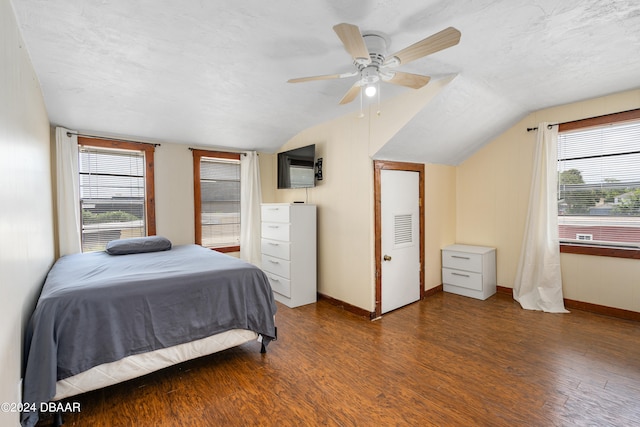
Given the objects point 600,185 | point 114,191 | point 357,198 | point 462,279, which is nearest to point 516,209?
point 600,185

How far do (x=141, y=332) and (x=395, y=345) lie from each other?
6.80ft

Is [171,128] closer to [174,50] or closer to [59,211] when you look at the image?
[59,211]

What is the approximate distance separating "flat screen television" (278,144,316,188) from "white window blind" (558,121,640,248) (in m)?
3.12

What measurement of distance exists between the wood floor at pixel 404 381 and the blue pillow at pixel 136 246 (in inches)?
63.1

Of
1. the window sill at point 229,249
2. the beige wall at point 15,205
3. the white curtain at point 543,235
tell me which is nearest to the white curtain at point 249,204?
the window sill at point 229,249

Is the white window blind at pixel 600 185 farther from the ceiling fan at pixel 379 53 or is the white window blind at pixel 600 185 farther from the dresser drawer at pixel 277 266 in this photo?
the dresser drawer at pixel 277 266

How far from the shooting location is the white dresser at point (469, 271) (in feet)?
12.6

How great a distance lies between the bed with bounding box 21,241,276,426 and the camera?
1.66m

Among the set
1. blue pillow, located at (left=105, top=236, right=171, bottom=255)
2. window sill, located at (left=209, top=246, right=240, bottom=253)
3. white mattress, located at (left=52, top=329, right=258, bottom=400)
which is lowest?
white mattress, located at (left=52, top=329, right=258, bottom=400)

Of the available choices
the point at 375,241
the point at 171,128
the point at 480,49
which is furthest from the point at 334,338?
the point at 171,128

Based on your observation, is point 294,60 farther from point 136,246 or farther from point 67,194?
point 67,194

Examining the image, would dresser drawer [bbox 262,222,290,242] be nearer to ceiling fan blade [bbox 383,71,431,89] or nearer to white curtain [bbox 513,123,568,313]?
ceiling fan blade [bbox 383,71,431,89]

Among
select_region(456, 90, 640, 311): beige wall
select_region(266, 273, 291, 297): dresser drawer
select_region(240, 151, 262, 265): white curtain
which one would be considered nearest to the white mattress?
select_region(266, 273, 291, 297): dresser drawer

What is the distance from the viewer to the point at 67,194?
341cm
